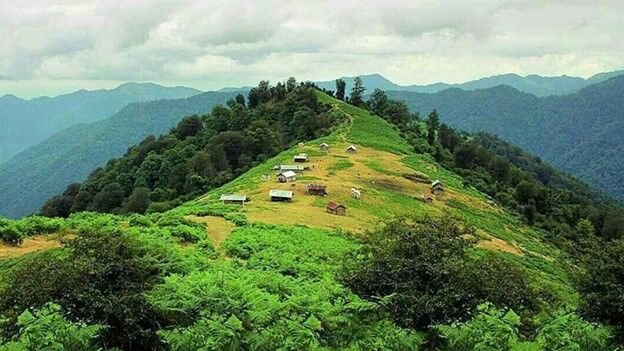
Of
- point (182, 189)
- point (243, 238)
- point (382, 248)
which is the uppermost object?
point (382, 248)

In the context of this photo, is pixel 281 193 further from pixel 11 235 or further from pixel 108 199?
pixel 108 199

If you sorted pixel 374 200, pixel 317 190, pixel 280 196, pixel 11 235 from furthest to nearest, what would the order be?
pixel 374 200 → pixel 317 190 → pixel 280 196 → pixel 11 235

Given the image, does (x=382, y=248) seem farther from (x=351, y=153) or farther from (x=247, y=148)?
(x=247, y=148)

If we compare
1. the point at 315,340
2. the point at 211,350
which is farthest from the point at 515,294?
the point at 211,350

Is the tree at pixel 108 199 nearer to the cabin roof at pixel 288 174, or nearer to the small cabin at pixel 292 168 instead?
the small cabin at pixel 292 168

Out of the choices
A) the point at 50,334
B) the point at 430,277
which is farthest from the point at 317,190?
the point at 50,334

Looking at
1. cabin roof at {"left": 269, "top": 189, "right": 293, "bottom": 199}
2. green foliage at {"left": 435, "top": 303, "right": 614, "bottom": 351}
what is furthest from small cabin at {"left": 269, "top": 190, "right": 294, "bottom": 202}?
green foliage at {"left": 435, "top": 303, "right": 614, "bottom": 351}

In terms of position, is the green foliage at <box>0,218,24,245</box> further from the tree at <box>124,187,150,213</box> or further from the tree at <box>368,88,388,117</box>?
the tree at <box>368,88,388,117</box>
